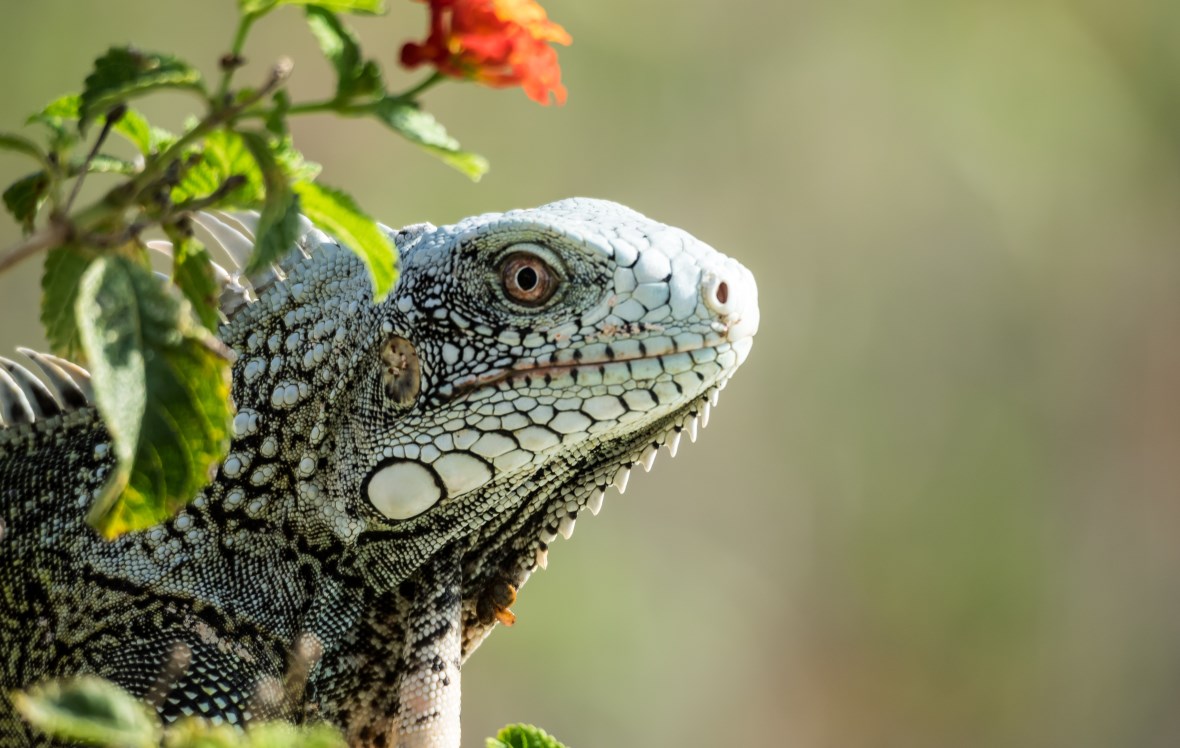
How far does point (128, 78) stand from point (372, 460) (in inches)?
35.9

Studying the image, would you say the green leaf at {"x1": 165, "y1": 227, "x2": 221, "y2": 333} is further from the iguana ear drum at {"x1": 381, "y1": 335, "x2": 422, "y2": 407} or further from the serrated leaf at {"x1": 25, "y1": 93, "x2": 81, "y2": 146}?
the iguana ear drum at {"x1": 381, "y1": 335, "x2": 422, "y2": 407}

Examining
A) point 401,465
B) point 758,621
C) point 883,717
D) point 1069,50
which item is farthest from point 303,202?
point 1069,50

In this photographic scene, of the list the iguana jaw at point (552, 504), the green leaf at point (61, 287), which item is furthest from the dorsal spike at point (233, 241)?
the green leaf at point (61, 287)

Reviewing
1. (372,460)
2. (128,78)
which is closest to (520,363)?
(372,460)

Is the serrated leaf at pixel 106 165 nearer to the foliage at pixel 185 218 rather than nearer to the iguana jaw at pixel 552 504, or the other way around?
the foliage at pixel 185 218

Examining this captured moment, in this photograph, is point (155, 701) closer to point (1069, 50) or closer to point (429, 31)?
point (429, 31)

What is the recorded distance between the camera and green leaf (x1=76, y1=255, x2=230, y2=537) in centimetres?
107

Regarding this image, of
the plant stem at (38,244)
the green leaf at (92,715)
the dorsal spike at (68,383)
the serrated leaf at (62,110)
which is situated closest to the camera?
the green leaf at (92,715)

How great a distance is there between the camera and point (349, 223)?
1.20 metres

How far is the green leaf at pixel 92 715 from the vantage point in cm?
86

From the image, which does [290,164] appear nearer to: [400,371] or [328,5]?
[328,5]

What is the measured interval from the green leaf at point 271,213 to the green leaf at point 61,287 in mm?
157

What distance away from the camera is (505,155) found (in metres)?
7.82

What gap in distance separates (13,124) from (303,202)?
18.3ft
